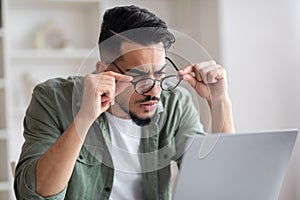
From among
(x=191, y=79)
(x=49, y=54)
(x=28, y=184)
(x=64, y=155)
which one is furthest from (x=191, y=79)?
(x=49, y=54)

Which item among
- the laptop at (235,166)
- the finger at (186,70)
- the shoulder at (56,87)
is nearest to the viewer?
the laptop at (235,166)

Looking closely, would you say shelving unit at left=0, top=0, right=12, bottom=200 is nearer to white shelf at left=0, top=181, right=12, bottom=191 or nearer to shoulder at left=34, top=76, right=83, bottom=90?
white shelf at left=0, top=181, right=12, bottom=191

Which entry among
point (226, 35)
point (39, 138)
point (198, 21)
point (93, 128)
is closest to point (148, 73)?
point (93, 128)

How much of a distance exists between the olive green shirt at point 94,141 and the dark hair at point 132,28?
0.13 meters

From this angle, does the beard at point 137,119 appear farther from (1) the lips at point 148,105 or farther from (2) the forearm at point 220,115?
(2) the forearm at point 220,115

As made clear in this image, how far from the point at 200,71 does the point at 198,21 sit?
89.7 inches

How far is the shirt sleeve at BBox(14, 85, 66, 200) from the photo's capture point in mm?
1287

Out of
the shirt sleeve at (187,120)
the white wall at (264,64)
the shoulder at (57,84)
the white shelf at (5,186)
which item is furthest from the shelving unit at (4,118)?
the shirt sleeve at (187,120)

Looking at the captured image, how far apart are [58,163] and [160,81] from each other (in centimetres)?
33

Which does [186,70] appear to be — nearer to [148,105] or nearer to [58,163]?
[148,105]

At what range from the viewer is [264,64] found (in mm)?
3219

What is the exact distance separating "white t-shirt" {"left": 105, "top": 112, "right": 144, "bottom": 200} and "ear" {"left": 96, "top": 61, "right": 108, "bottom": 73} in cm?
18

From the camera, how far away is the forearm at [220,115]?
1.23 meters

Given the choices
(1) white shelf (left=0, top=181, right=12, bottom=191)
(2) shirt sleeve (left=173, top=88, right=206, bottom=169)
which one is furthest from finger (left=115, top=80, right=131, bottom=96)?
(1) white shelf (left=0, top=181, right=12, bottom=191)
